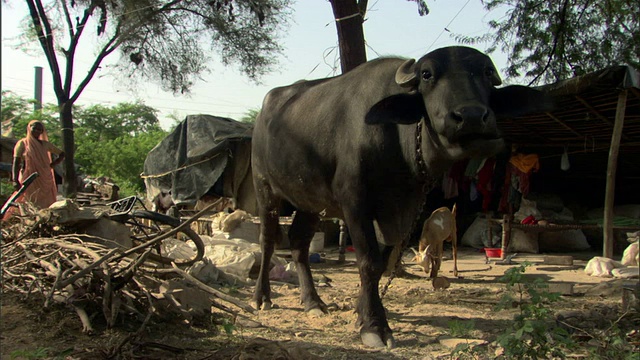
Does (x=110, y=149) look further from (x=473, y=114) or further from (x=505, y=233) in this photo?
(x=473, y=114)

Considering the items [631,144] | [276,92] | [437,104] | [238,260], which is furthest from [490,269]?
[437,104]

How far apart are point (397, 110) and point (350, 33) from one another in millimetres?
3986

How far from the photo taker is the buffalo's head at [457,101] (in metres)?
3.03

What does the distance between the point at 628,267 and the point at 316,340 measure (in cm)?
489

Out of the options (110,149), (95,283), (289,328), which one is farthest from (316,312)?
(110,149)

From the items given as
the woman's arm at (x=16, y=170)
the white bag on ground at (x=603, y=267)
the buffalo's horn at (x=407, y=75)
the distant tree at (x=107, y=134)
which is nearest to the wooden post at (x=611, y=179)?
the white bag on ground at (x=603, y=267)

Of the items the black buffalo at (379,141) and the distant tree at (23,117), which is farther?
the distant tree at (23,117)

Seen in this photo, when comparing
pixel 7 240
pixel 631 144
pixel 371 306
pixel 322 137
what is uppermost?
pixel 631 144

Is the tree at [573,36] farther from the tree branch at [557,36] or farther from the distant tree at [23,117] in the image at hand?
the distant tree at [23,117]

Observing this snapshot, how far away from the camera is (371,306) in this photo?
3754 mm

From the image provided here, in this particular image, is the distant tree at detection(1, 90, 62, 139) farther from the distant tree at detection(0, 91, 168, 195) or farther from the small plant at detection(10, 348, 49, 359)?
the small plant at detection(10, 348, 49, 359)

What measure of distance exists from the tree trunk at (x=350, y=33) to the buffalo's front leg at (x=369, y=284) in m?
3.78

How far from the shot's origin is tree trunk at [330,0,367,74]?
7.13 m

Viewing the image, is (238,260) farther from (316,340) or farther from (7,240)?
(316,340)
